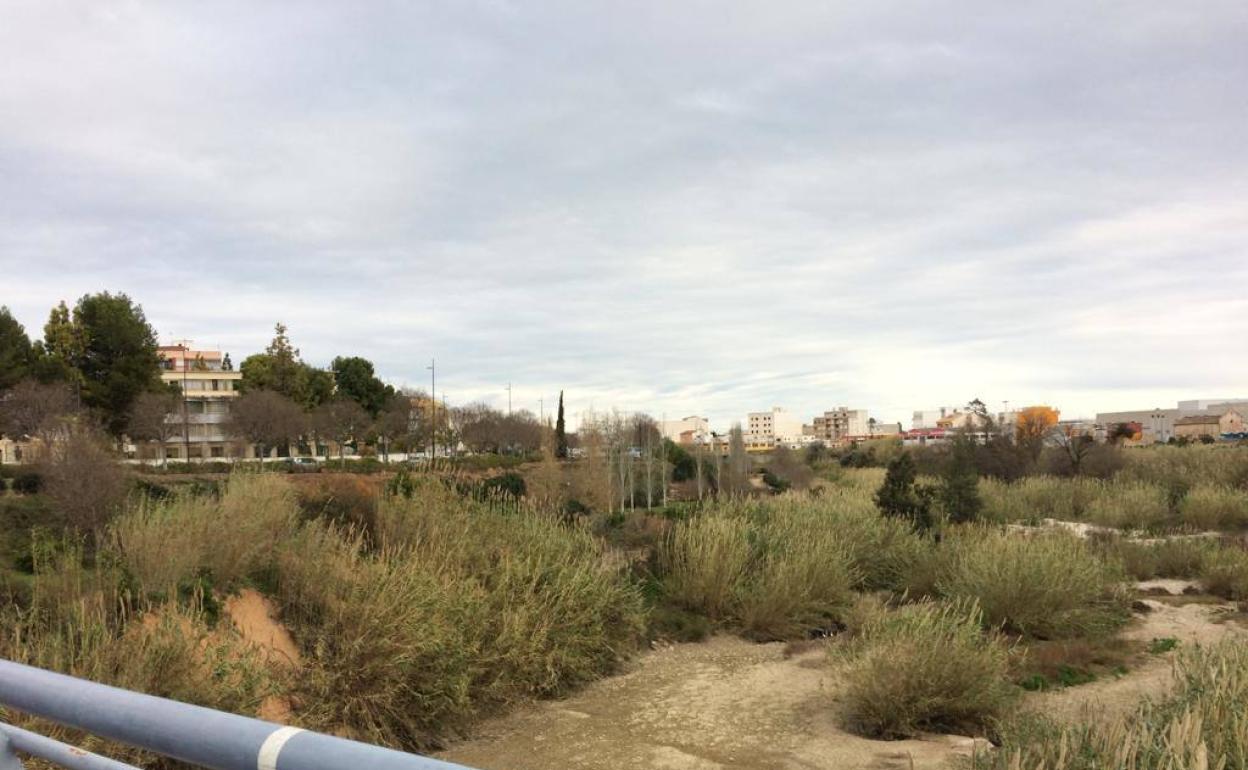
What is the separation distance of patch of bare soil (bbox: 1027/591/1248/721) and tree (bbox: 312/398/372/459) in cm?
5621

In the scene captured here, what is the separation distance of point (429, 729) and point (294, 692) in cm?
122

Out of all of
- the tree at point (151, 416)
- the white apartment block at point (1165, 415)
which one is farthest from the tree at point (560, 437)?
the white apartment block at point (1165, 415)

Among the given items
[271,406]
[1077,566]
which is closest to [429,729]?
[1077,566]

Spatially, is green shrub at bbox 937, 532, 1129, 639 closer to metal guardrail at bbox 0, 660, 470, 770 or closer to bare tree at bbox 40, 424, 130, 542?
metal guardrail at bbox 0, 660, 470, 770

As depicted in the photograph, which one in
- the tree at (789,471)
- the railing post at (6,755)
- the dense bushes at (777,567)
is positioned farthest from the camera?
the tree at (789,471)

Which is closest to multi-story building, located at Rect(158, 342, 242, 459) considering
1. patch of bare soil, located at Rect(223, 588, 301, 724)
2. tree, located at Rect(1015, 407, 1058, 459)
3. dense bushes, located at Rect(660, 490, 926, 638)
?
tree, located at Rect(1015, 407, 1058, 459)

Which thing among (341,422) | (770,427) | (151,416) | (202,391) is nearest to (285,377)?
(341,422)

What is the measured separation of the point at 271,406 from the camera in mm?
57781

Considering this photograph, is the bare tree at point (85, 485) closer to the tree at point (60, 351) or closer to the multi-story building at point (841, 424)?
the tree at point (60, 351)

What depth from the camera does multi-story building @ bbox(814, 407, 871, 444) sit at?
137375mm

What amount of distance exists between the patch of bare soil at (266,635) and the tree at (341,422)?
56.0m

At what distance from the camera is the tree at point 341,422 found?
6425 centimetres

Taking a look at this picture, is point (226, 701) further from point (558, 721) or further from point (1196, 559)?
point (1196, 559)

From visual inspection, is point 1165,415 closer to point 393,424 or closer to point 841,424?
point 841,424
